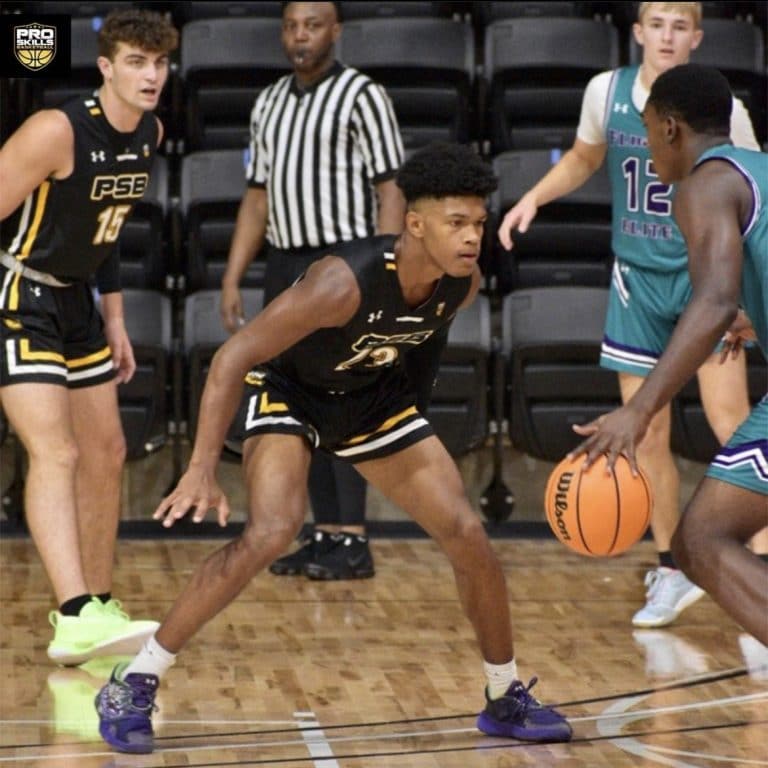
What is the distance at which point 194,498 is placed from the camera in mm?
4066

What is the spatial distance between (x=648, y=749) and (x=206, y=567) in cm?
115

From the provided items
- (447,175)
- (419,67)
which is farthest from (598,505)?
(419,67)

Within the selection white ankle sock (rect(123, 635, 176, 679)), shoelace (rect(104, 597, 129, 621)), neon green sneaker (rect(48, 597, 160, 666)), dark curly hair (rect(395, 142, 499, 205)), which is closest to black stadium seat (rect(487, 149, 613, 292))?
shoelace (rect(104, 597, 129, 621))

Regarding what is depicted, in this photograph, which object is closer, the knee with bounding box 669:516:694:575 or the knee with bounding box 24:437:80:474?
the knee with bounding box 669:516:694:575

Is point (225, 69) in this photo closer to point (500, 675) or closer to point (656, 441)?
point (656, 441)

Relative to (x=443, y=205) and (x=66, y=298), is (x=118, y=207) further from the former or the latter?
(x=443, y=205)

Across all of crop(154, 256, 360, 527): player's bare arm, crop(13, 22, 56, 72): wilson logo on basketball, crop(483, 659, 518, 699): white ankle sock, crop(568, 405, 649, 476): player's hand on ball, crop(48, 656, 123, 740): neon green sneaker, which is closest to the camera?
crop(568, 405, 649, 476): player's hand on ball

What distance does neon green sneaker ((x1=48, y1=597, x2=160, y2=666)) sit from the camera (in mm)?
5277

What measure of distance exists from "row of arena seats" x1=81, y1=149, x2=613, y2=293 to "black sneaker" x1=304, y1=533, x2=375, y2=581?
64.7 inches

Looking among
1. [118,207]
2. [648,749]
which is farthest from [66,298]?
[648,749]

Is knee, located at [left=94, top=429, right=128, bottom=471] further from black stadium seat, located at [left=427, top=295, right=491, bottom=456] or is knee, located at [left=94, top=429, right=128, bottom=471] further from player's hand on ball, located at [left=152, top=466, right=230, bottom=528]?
black stadium seat, located at [left=427, top=295, right=491, bottom=456]

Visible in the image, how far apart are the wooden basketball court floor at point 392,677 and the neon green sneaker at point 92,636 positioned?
6 cm

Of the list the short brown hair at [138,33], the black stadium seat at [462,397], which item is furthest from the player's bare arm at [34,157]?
the black stadium seat at [462,397]

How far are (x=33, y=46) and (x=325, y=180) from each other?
7.16 feet
